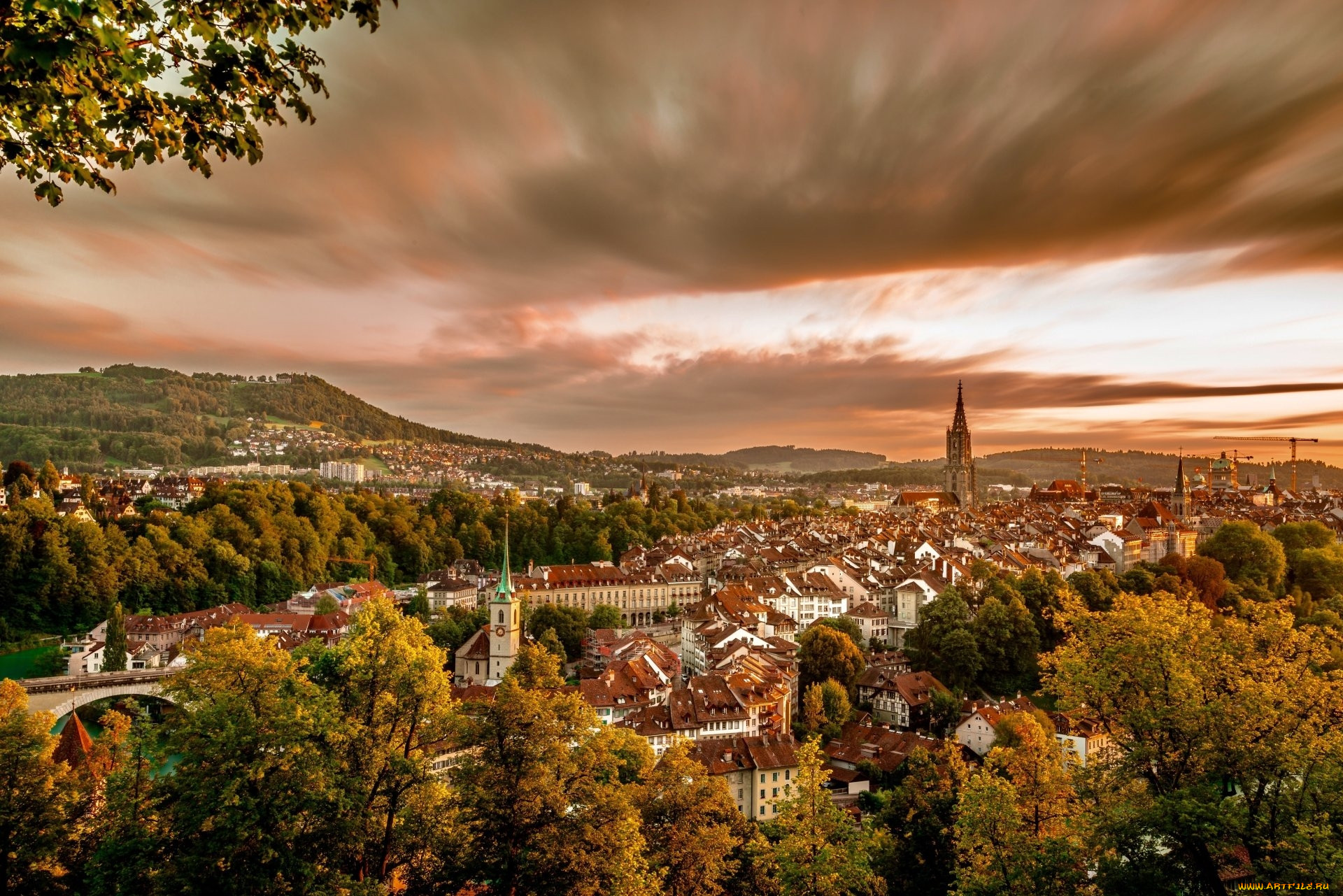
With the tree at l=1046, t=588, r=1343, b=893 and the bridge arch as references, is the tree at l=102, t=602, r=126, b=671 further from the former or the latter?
the tree at l=1046, t=588, r=1343, b=893

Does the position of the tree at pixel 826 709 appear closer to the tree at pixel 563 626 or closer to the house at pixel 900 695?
the house at pixel 900 695

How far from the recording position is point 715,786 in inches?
736

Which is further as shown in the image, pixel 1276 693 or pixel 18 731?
pixel 18 731

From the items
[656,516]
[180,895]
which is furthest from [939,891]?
[656,516]

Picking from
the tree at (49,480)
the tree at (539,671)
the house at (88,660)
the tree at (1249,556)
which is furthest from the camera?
the tree at (49,480)

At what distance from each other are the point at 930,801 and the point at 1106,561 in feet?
221

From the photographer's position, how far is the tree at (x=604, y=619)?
187 feet

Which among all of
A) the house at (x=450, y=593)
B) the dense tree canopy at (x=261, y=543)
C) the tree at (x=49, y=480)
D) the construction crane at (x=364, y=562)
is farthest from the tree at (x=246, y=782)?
the tree at (x=49, y=480)

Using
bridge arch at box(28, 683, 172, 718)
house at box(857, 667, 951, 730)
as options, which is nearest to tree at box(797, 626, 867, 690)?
house at box(857, 667, 951, 730)

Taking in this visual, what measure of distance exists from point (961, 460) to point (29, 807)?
136 meters

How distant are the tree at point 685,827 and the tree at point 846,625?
34.6 meters

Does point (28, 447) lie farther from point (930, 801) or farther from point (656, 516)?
point (930, 801)

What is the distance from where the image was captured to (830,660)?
43.8m

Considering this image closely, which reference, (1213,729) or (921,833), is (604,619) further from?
(1213,729)
